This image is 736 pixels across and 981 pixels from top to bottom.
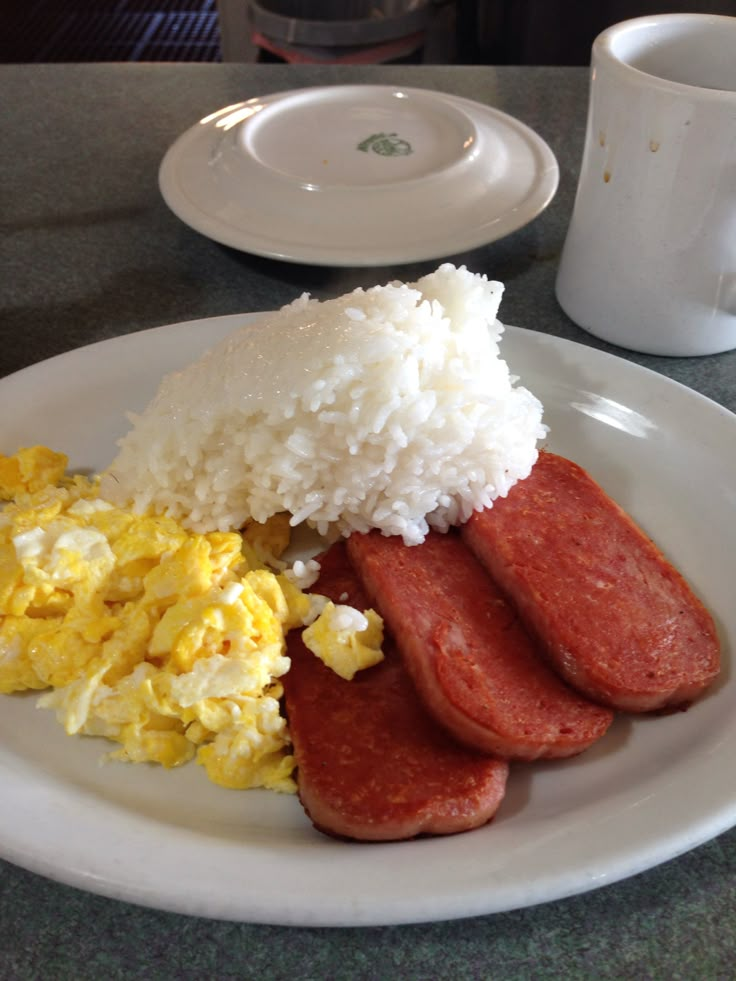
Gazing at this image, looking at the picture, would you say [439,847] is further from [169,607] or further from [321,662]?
[169,607]

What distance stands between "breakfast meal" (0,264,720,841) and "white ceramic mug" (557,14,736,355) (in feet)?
1.20

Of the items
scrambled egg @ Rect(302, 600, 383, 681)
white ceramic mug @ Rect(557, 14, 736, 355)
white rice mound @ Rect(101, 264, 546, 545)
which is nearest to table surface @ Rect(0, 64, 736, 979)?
white ceramic mug @ Rect(557, 14, 736, 355)

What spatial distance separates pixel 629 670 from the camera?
1062 millimetres

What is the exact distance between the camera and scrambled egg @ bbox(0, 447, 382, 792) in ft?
3.42

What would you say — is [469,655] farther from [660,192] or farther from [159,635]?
[660,192]

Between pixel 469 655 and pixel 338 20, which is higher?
pixel 338 20

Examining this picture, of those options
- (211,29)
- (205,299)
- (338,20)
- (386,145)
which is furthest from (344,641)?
(211,29)

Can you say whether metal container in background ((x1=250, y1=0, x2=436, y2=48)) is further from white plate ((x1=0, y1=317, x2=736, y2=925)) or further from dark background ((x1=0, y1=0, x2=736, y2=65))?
white plate ((x1=0, y1=317, x2=736, y2=925))

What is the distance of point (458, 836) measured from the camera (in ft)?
3.00

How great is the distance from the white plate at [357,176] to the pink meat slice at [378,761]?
910mm

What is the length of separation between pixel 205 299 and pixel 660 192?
38.5 inches

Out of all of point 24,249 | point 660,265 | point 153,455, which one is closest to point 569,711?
point 153,455

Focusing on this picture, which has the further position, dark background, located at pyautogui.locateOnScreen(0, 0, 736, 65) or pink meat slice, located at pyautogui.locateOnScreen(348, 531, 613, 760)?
dark background, located at pyautogui.locateOnScreen(0, 0, 736, 65)

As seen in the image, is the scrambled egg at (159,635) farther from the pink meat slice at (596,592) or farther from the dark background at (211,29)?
the dark background at (211,29)
